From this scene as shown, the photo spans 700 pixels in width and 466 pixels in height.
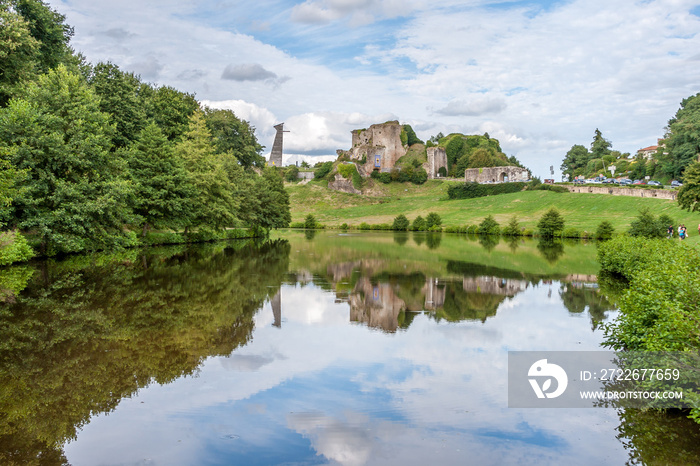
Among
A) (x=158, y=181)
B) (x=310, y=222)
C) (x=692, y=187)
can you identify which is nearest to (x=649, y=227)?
(x=692, y=187)

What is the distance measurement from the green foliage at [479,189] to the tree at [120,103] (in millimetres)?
57071

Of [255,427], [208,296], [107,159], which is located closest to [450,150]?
[107,159]

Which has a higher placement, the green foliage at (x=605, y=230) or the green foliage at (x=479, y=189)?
the green foliage at (x=479, y=189)

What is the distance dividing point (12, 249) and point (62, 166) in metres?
5.48

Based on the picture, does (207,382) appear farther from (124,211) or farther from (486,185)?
(486,185)

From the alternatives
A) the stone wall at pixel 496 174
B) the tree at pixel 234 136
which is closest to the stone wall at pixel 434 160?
the stone wall at pixel 496 174

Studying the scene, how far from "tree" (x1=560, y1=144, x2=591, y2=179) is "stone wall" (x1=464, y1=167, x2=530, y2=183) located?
22.4 metres

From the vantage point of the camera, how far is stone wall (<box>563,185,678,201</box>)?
178 ft

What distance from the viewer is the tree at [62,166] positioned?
20016mm

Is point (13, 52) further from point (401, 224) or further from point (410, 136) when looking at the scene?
point (410, 136)

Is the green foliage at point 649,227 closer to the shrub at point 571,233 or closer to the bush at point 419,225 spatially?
the shrub at point 571,233

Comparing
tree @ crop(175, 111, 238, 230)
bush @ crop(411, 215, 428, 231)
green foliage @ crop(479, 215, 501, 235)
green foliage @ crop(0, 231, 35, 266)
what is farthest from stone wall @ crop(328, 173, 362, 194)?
green foliage @ crop(0, 231, 35, 266)

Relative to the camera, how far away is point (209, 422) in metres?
5.53

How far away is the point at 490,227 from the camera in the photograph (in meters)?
56.6
